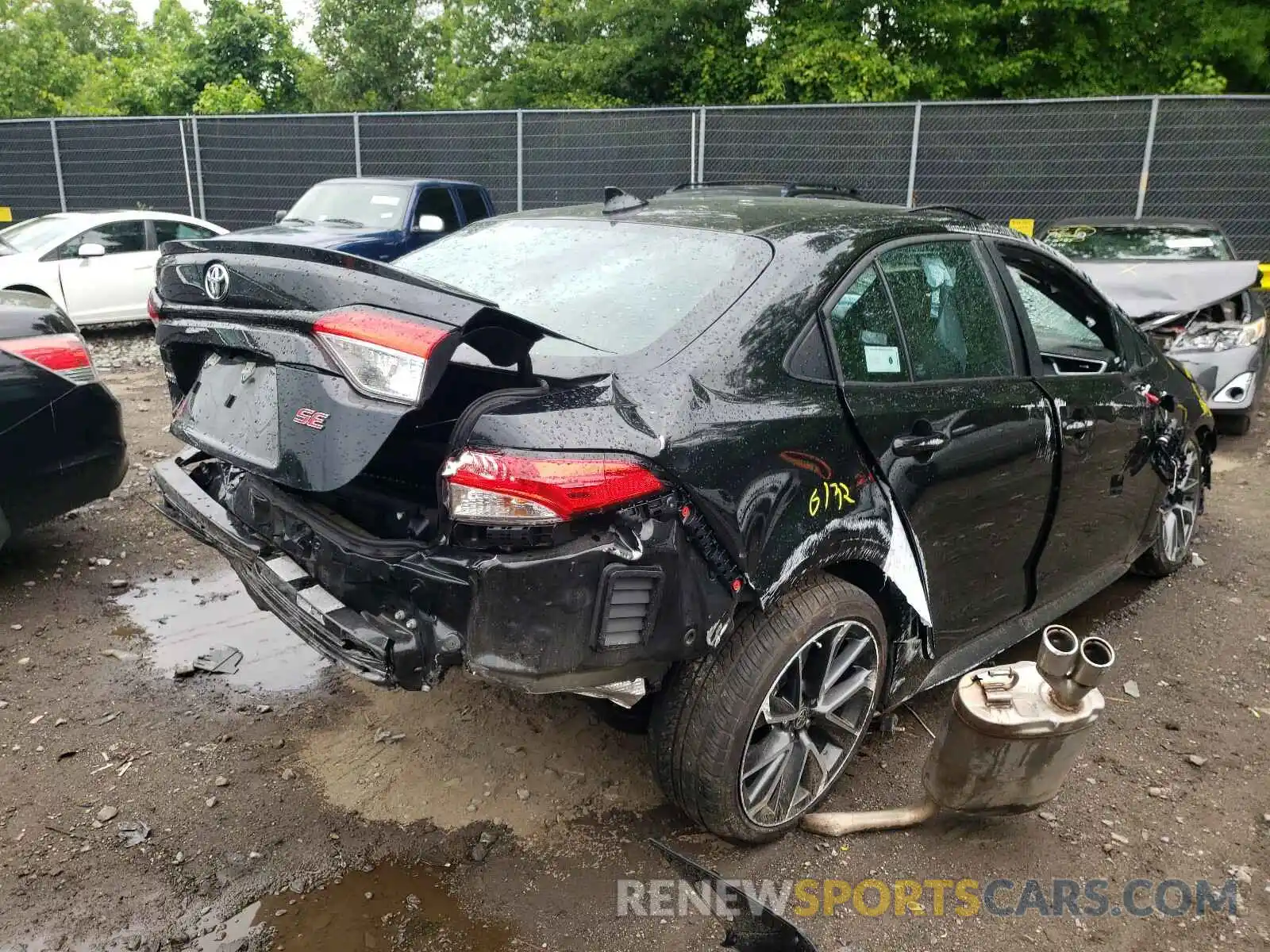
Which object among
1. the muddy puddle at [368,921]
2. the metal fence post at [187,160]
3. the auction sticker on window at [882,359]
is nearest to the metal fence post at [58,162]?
the metal fence post at [187,160]

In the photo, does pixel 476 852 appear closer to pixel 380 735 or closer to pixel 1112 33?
pixel 380 735

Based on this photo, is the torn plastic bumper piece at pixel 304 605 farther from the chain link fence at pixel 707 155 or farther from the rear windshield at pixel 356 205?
the chain link fence at pixel 707 155

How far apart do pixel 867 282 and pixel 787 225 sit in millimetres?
314

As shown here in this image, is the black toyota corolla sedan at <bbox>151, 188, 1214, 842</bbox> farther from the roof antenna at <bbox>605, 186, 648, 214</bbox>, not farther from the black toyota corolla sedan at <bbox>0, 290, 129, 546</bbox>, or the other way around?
the black toyota corolla sedan at <bbox>0, 290, 129, 546</bbox>

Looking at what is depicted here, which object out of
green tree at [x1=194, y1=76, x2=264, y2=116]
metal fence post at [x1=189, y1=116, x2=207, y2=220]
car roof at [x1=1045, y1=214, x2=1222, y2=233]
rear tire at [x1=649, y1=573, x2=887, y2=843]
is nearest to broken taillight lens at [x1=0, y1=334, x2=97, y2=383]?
rear tire at [x1=649, y1=573, x2=887, y2=843]

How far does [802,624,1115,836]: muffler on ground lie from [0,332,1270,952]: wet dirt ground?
234mm

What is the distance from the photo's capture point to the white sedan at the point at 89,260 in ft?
31.5

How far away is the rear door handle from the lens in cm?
279

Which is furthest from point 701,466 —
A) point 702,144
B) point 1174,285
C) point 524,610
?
point 702,144

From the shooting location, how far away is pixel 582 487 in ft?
7.11

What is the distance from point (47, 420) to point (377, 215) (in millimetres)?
6711

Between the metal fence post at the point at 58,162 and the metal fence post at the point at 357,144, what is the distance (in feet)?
16.4

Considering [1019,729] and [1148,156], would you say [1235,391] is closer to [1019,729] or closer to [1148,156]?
[1148,156]

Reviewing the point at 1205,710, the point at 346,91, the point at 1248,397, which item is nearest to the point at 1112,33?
the point at 1248,397
